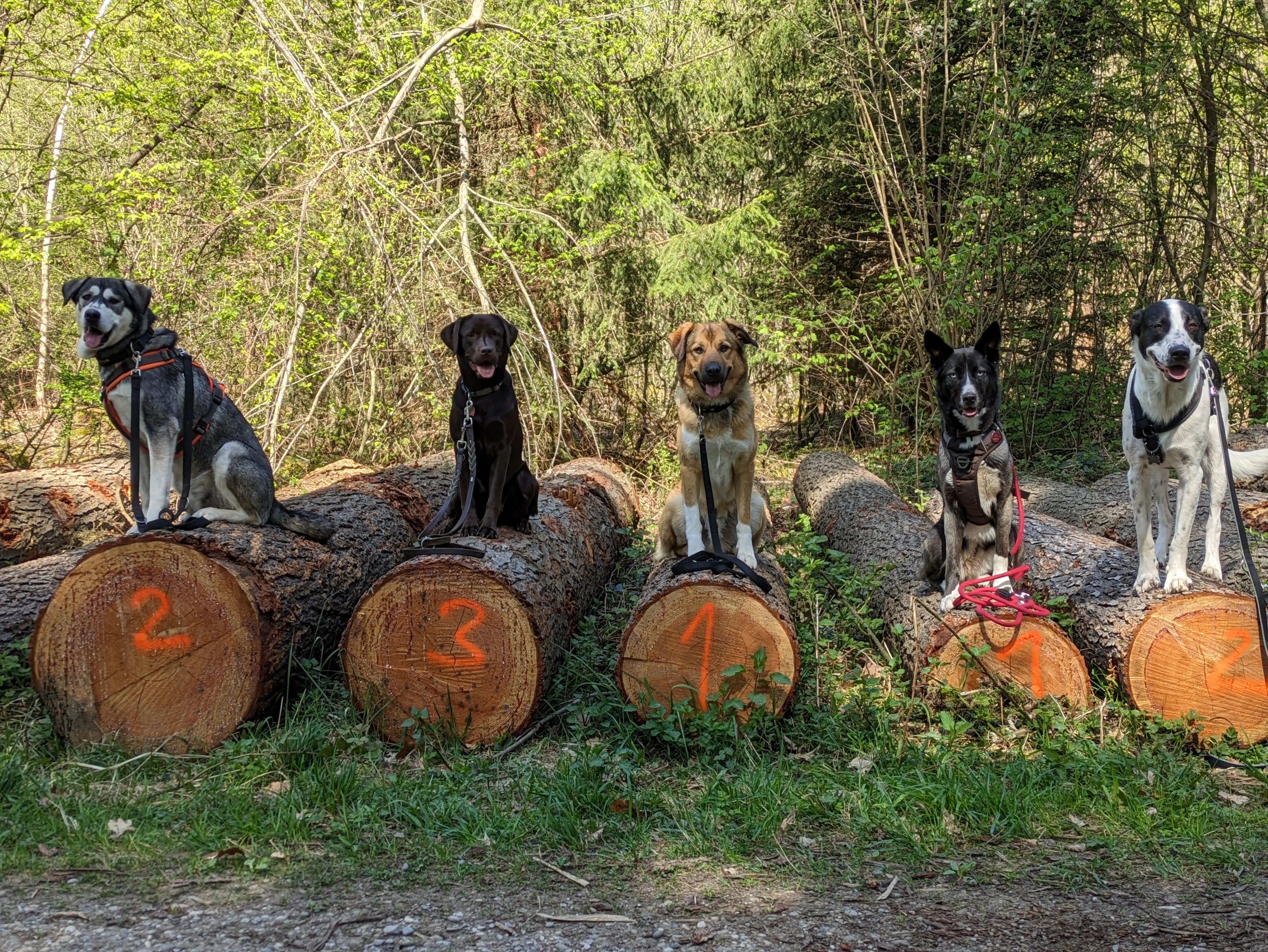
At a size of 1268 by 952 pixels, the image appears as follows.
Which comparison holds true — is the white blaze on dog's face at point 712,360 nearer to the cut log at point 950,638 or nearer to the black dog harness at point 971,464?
the black dog harness at point 971,464

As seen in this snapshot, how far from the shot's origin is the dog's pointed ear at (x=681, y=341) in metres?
5.19

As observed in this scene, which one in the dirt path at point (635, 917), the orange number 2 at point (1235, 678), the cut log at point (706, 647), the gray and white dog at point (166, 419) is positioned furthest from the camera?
the gray and white dog at point (166, 419)

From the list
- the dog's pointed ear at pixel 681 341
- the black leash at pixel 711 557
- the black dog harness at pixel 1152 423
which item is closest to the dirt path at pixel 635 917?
the black leash at pixel 711 557

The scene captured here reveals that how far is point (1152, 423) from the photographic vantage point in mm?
4637

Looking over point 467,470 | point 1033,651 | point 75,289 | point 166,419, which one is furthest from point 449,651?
point 1033,651

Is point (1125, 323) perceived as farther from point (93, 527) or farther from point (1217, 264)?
point (93, 527)

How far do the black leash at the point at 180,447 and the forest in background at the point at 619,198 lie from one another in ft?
10.1

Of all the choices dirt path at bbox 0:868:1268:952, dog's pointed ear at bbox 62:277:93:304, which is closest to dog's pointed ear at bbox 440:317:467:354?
dog's pointed ear at bbox 62:277:93:304

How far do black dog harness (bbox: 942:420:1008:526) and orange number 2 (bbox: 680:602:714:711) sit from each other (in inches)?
59.9

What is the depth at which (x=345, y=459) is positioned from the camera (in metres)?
9.24

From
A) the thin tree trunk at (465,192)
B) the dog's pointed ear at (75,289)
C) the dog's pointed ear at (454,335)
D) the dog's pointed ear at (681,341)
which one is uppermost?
the thin tree trunk at (465,192)

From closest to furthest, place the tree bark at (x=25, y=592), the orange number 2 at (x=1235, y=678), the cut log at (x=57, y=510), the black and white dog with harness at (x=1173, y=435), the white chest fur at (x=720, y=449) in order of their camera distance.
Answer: the orange number 2 at (x=1235, y=678)
the black and white dog with harness at (x=1173, y=435)
the tree bark at (x=25, y=592)
the white chest fur at (x=720, y=449)
the cut log at (x=57, y=510)

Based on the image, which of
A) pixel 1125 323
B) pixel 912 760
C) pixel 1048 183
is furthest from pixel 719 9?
pixel 912 760

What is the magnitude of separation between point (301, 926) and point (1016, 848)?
2682 millimetres
